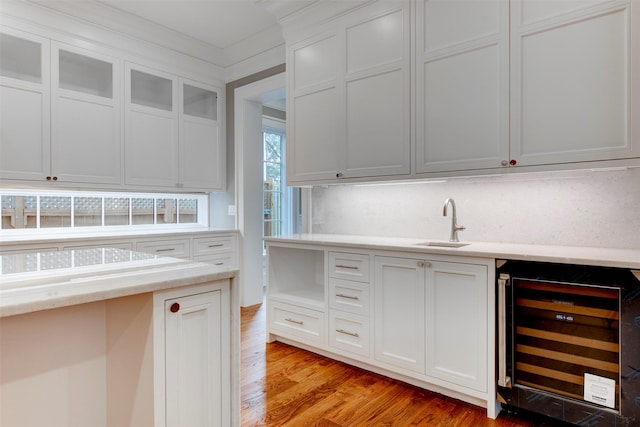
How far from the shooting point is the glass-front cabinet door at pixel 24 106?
104 inches

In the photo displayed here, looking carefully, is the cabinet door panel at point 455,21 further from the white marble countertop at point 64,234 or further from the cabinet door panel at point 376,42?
the white marble countertop at point 64,234

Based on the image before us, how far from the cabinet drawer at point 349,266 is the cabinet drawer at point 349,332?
27 cm

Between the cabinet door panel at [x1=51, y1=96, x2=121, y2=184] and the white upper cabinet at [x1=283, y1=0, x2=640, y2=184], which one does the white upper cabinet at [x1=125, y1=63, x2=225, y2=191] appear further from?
the white upper cabinet at [x1=283, y1=0, x2=640, y2=184]

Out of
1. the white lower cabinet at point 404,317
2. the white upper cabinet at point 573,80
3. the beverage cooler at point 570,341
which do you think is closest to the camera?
the beverage cooler at point 570,341

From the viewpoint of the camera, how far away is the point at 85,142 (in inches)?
119

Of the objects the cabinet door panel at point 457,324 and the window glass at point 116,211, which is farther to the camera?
the window glass at point 116,211

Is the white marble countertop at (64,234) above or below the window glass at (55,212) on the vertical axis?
below

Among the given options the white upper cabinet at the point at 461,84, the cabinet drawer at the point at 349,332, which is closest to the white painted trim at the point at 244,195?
the cabinet drawer at the point at 349,332

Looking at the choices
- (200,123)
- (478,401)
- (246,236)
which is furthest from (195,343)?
(200,123)

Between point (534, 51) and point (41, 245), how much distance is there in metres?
3.49

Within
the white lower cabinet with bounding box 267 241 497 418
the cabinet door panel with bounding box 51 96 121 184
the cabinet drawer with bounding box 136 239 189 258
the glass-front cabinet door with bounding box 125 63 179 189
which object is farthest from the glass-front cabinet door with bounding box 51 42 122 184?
the white lower cabinet with bounding box 267 241 497 418

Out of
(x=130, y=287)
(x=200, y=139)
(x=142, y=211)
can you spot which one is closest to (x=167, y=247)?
(x=142, y=211)

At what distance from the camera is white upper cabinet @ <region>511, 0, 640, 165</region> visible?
1693mm

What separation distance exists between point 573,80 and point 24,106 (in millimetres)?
3708
